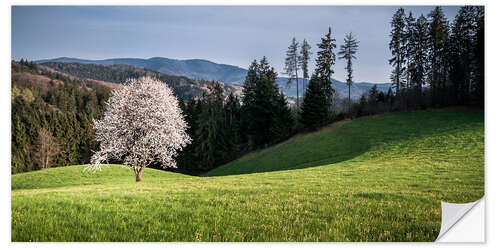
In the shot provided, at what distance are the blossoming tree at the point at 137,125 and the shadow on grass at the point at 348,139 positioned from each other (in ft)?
44.8

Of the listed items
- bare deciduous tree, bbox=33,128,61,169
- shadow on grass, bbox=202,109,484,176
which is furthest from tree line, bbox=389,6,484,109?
bare deciduous tree, bbox=33,128,61,169

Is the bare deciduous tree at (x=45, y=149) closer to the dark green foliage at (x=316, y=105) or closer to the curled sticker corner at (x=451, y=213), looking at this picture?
the curled sticker corner at (x=451, y=213)

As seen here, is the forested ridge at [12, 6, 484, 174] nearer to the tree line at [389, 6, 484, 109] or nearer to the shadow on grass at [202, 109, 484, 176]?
the tree line at [389, 6, 484, 109]

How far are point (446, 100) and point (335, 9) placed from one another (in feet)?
42.0

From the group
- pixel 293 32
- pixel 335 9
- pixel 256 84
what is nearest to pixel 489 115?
pixel 335 9

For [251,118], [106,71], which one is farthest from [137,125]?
[251,118]

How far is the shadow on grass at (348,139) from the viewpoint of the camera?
2280 cm

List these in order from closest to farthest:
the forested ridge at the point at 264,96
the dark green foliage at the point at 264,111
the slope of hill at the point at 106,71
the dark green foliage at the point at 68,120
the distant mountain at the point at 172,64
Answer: the forested ridge at the point at 264,96
the distant mountain at the point at 172,64
the slope of hill at the point at 106,71
the dark green foliage at the point at 68,120
the dark green foliage at the point at 264,111

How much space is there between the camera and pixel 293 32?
384 inches

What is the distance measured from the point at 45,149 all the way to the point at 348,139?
33.6 meters

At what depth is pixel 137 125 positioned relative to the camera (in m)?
14.6

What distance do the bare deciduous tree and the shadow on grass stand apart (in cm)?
1827

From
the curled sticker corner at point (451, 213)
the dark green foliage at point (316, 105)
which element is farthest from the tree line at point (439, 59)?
the dark green foliage at point (316, 105)

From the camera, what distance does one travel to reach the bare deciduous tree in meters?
20.6
